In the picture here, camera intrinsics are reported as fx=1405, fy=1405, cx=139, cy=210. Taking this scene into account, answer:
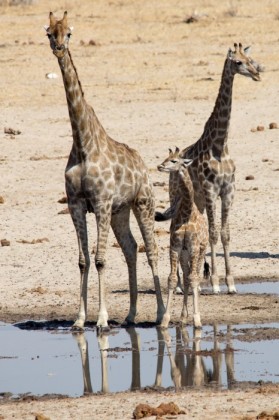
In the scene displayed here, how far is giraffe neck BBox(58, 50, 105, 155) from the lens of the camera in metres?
13.2

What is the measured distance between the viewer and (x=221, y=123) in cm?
1577

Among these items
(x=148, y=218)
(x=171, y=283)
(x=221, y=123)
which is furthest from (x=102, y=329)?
(x=221, y=123)

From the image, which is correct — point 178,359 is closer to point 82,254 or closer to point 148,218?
point 82,254

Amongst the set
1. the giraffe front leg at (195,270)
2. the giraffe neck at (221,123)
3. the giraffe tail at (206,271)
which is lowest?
the giraffe tail at (206,271)

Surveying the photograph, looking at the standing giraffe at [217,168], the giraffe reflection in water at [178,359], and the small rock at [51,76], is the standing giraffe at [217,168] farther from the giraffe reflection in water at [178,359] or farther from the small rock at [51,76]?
the small rock at [51,76]

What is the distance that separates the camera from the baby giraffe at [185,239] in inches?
509

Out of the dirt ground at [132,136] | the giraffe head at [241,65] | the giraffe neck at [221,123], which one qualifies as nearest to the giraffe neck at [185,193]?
the dirt ground at [132,136]

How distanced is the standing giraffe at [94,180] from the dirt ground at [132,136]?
2.23 ft

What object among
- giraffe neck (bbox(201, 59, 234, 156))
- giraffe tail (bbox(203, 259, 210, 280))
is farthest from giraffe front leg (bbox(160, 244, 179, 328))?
giraffe neck (bbox(201, 59, 234, 156))

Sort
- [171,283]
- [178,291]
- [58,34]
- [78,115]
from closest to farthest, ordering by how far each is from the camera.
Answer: [58,34]
[171,283]
[78,115]
[178,291]

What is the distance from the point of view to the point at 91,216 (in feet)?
63.0

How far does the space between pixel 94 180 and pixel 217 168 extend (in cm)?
255

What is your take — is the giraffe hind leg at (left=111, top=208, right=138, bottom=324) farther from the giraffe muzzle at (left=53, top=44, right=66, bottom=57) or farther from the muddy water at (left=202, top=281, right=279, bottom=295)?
the giraffe muzzle at (left=53, top=44, right=66, bottom=57)

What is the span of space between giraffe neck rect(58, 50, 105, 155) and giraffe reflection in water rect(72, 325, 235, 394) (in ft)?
5.90
